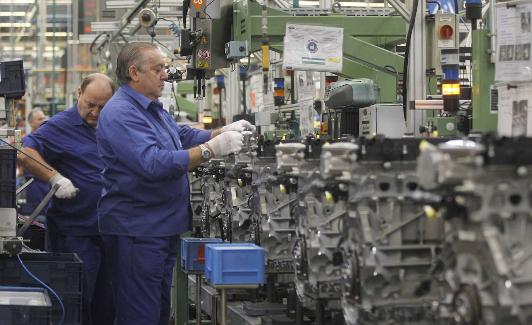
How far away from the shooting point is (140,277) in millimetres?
5852

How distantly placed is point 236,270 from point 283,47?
8.54 ft

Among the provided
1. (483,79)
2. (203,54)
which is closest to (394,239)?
(483,79)

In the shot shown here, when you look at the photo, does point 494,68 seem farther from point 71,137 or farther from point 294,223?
point 71,137

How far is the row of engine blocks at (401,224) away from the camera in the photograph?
3.42 meters

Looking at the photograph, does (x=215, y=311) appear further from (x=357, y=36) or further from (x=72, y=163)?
(x=357, y=36)

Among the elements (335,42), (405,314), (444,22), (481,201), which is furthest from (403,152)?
(335,42)

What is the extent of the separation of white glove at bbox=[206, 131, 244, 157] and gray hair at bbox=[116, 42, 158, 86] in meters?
0.72

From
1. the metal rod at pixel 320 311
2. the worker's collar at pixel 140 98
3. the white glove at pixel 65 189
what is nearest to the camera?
the metal rod at pixel 320 311

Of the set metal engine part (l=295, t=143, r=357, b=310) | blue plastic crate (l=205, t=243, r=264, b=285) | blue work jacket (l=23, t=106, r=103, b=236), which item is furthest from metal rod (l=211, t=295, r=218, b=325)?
metal engine part (l=295, t=143, r=357, b=310)

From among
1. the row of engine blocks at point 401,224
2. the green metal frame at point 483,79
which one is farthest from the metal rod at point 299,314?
the green metal frame at point 483,79

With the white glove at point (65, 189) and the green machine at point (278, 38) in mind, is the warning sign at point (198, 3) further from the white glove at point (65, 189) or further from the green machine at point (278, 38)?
the white glove at point (65, 189)

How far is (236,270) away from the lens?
5711mm

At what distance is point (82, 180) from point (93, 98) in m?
0.56

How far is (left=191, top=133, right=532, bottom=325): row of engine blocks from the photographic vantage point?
11.2 feet
